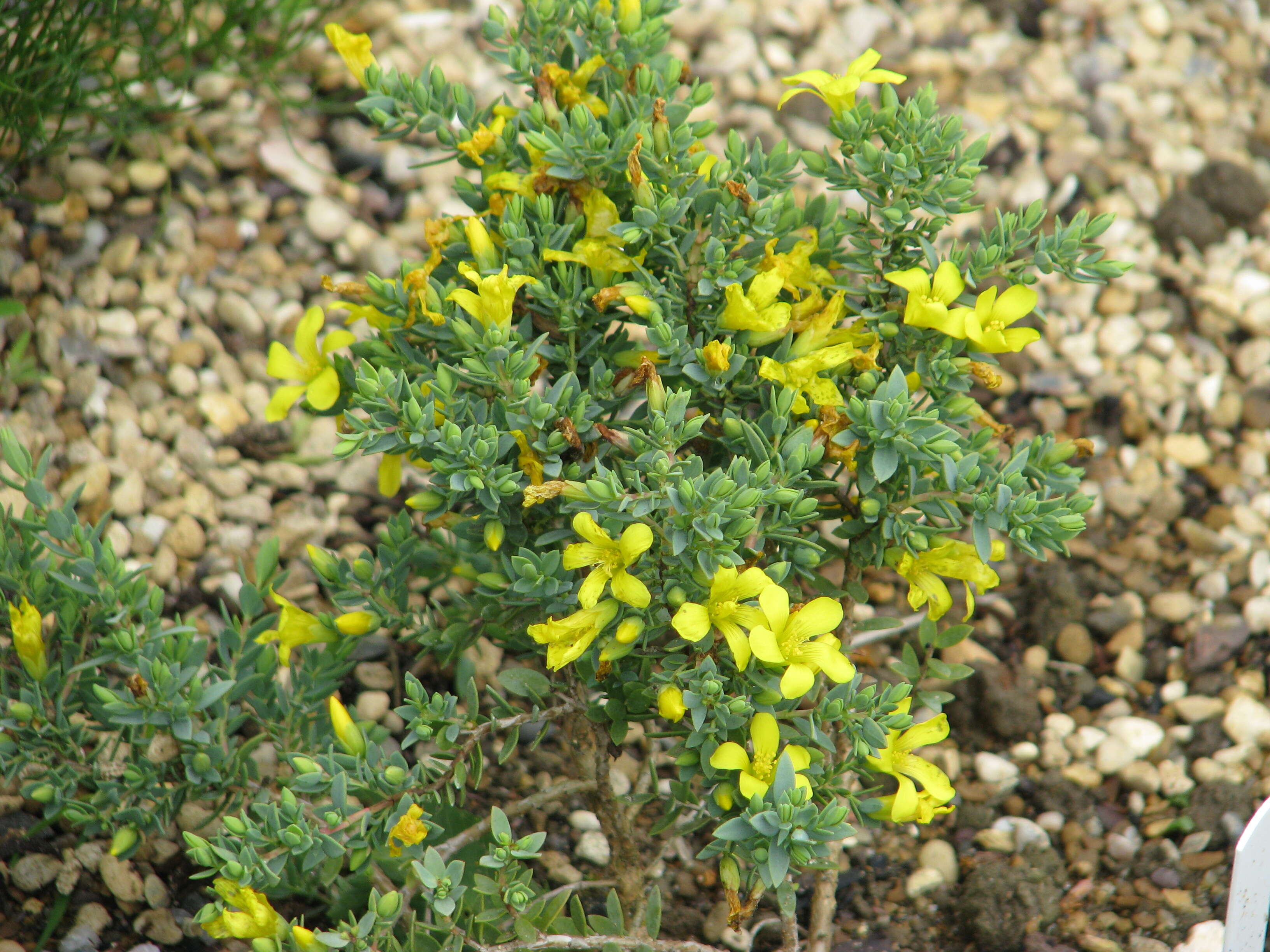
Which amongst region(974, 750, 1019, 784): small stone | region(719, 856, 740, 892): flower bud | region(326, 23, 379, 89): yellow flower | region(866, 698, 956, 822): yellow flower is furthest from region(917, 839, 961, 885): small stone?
region(326, 23, 379, 89): yellow flower

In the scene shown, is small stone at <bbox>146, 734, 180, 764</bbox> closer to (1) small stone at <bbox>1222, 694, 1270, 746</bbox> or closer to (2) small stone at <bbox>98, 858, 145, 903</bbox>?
(2) small stone at <bbox>98, 858, 145, 903</bbox>

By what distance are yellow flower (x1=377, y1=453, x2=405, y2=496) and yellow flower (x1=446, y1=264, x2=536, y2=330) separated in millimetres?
325

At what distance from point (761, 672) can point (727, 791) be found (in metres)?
0.18

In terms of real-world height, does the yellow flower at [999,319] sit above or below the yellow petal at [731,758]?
above

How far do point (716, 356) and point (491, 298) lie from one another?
1.13 feet

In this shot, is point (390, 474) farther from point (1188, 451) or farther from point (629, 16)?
point (1188, 451)

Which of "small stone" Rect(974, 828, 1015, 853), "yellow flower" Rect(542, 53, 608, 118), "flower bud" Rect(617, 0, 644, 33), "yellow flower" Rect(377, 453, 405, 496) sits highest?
"flower bud" Rect(617, 0, 644, 33)

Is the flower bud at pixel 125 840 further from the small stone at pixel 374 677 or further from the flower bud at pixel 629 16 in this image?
the flower bud at pixel 629 16

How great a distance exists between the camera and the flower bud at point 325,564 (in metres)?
1.94

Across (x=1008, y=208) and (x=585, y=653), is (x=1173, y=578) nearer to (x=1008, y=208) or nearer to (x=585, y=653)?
(x=1008, y=208)

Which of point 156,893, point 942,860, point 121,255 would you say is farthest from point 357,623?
point 121,255

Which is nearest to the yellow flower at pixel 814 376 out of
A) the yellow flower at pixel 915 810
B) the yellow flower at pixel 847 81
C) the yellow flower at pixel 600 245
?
the yellow flower at pixel 600 245

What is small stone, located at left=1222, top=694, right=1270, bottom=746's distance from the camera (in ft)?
8.31

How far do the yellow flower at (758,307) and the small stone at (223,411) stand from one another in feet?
5.02
